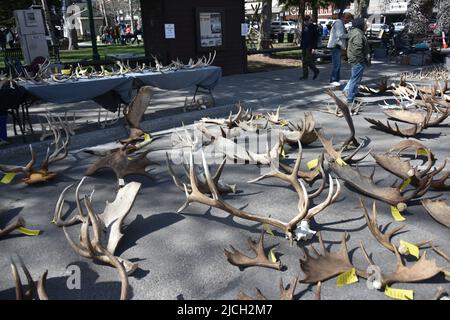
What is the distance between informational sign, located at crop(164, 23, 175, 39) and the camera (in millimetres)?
11445

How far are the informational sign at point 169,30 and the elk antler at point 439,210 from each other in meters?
9.62

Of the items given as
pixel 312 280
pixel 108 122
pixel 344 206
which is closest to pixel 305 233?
pixel 312 280

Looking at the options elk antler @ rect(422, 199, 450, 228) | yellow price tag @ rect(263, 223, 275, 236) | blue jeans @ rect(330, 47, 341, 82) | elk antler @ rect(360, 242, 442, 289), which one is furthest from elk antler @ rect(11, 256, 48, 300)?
blue jeans @ rect(330, 47, 341, 82)

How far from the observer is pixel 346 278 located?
263 cm

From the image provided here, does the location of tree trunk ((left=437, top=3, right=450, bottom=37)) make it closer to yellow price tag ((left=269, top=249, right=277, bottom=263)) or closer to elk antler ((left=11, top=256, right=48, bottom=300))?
yellow price tag ((left=269, top=249, right=277, bottom=263))

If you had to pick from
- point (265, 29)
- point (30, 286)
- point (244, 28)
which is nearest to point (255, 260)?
point (30, 286)

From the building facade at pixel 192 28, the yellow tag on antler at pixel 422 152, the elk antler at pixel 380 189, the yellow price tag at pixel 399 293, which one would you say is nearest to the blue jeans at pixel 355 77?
the yellow tag on antler at pixel 422 152

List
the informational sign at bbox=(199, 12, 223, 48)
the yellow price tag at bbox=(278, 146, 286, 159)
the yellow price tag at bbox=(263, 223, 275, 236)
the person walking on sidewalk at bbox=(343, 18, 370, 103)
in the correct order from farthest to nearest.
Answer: the informational sign at bbox=(199, 12, 223, 48), the person walking on sidewalk at bbox=(343, 18, 370, 103), the yellow price tag at bbox=(278, 146, 286, 159), the yellow price tag at bbox=(263, 223, 275, 236)

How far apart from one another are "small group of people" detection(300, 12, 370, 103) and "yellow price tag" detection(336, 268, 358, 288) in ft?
20.5

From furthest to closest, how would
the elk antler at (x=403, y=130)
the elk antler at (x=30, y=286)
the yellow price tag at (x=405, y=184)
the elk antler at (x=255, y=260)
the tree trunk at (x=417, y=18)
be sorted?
the tree trunk at (x=417, y=18), the elk antler at (x=403, y=130), the yellow price tag at (x=405, y=184), the elk antler at (x=255, y=260), the elk antler at (x=30, y=286)

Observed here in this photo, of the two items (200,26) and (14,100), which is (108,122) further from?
(200,26)

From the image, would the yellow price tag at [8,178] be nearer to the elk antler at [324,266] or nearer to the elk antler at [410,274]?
the elk antler at [324,266]

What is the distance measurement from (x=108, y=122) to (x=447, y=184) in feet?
18.4

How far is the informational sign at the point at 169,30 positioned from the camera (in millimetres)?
11445
